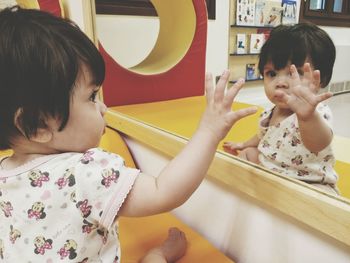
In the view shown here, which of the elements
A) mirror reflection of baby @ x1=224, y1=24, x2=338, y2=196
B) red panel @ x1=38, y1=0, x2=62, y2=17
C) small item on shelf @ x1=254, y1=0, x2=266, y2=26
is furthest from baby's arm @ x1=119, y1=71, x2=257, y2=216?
red panel @ x1=38, y1=0, x2=62, y2=17

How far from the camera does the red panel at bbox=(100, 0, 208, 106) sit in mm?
1231

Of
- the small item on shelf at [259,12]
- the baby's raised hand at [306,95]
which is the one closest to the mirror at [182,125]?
the baby's raised hand at [306,95]

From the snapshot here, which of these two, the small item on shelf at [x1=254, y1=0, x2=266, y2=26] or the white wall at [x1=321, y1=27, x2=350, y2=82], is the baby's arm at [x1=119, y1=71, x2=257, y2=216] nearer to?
the white wall at [x1=321, y1=27, x2=350, y2=82]

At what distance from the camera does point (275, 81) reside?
2.13ft

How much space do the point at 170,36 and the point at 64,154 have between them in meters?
1.14

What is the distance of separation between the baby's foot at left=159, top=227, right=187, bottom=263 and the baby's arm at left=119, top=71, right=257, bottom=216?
0.66 ft

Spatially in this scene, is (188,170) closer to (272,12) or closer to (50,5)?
(272,12)

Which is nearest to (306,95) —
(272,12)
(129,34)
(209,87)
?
(209,87)

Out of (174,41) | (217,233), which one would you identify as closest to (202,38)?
(174,41)

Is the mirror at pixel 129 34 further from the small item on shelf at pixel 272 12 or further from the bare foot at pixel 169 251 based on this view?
the bare foot at pixel 169 251

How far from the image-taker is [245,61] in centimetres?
90

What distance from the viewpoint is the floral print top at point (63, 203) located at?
429 mm

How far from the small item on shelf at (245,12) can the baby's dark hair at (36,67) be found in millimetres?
629

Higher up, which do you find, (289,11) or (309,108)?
(289,11)
